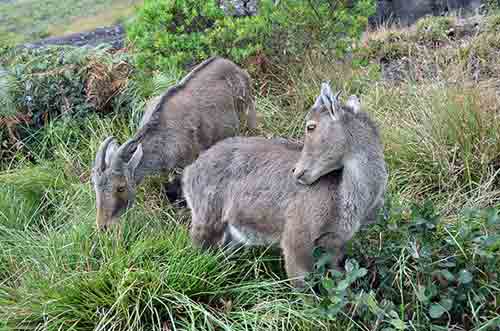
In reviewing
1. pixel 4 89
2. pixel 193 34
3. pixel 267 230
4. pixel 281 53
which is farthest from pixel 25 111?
pixel 267 230

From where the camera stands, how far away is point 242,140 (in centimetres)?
501

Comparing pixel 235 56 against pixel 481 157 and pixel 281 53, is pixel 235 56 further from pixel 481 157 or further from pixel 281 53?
pixel 481 157

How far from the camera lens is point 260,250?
16.7ft

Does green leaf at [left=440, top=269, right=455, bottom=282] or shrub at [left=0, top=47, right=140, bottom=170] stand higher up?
shrub at [left=0, top=47, right=140, bottom=170]

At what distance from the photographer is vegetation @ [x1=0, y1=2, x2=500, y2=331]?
4152mm

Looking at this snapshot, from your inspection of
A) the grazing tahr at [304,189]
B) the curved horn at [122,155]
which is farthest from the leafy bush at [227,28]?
the grazing tahr at [304,189]

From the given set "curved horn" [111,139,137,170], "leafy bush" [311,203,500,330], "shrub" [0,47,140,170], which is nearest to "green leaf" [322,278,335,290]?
"leafy bush" [311,203,500,330]

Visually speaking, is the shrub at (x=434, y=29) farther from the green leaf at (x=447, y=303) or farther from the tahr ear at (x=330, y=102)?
the green leaf at (x=447, y=303)

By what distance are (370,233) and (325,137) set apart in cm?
118

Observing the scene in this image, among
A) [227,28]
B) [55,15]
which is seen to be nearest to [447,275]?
[227,28]

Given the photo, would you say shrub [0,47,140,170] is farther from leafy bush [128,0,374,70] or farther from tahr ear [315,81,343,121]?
tahr ear [315,81,343,121]

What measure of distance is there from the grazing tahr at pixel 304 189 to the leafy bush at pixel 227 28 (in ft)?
10.8

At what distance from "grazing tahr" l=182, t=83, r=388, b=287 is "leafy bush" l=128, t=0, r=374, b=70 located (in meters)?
3.29

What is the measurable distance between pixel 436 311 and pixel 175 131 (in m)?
3.41
